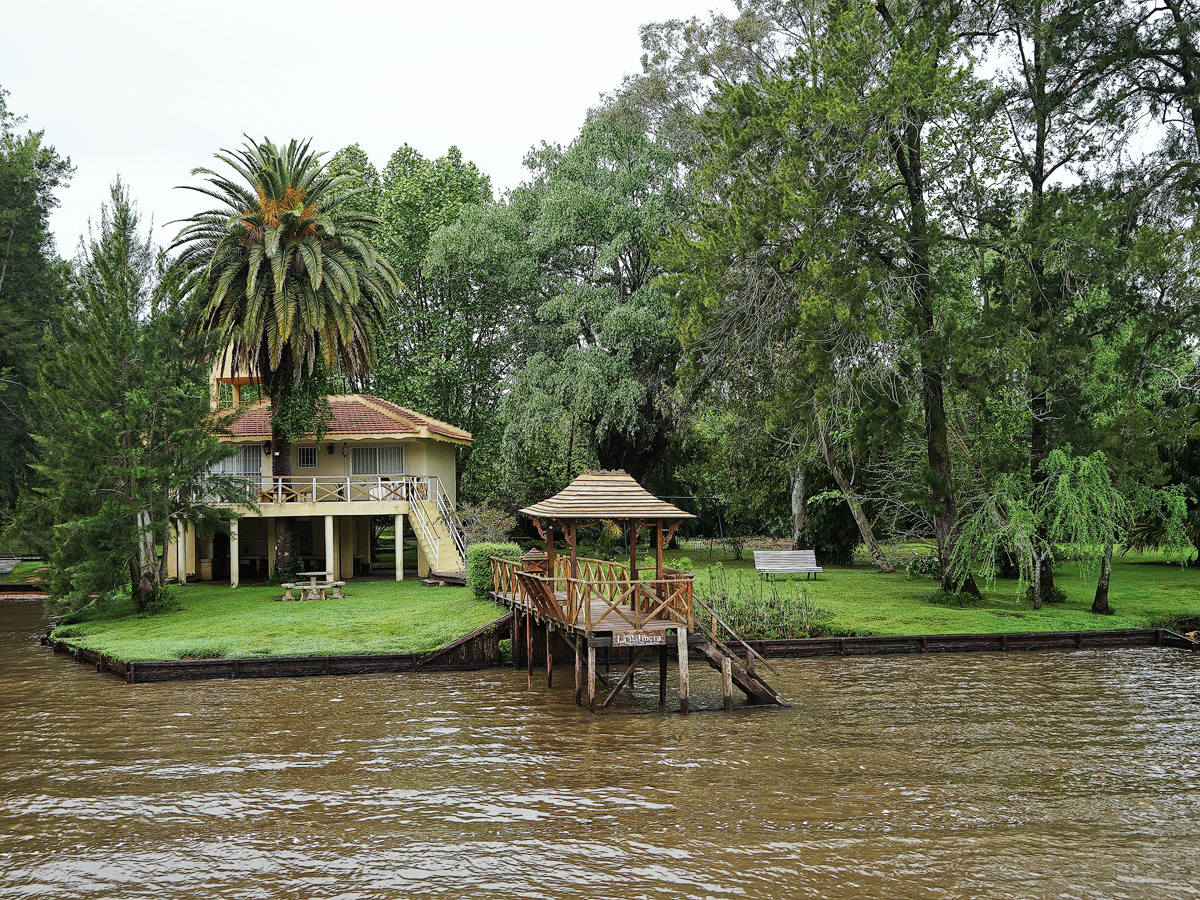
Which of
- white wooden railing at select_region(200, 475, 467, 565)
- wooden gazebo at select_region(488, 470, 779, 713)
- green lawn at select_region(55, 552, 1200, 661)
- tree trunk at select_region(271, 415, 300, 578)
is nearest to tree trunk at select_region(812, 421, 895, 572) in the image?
green lawn at select_region(55, 552, 1200, 661)

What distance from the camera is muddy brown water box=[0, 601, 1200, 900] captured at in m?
10.3

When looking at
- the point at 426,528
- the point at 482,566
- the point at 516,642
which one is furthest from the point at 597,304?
the point at 516,642

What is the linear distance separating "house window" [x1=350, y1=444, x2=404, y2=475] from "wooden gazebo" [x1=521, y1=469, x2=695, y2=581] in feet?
52.2

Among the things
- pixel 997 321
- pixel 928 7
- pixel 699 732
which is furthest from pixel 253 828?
pixel 928 7

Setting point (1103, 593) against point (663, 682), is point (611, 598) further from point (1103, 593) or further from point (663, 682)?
point (1103, 593)

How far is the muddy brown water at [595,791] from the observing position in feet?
33.9

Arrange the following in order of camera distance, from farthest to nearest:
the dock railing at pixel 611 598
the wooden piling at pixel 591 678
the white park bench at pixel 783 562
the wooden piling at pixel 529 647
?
the white park bench at pixel 783 562
the wooden piling at pixel 529 647
the dock railing at pixel 611 598
the wooden piling at pixel 591 678

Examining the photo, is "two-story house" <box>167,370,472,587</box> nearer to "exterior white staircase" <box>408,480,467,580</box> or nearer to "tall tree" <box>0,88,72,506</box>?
"exterior white staircase" <box>408,480,467,580</box>

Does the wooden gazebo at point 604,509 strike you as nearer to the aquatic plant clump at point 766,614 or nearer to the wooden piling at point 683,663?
the wooden piling at point 683,663

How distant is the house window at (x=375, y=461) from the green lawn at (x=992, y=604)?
39.1 feet

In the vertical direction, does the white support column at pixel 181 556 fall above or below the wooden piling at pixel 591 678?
above

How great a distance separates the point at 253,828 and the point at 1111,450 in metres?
23.4

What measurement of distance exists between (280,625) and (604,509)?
10274mm

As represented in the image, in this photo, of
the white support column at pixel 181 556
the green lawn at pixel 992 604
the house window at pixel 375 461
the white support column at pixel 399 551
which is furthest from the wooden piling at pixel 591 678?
the white support column at pixel 181 556
